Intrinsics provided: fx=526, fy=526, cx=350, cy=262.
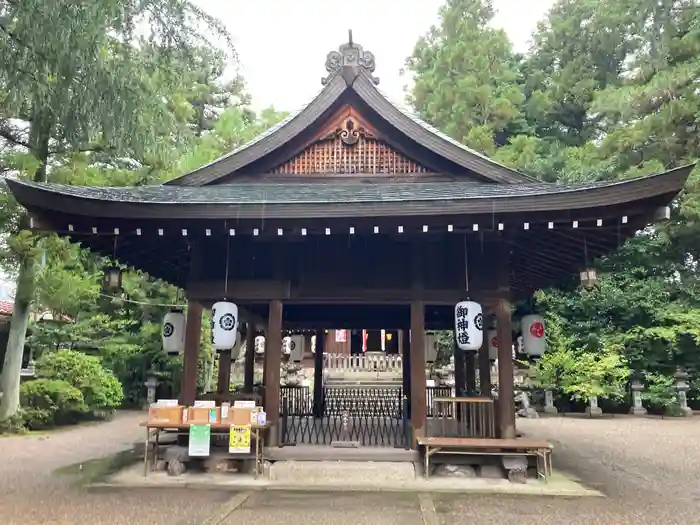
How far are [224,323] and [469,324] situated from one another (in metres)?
3.36

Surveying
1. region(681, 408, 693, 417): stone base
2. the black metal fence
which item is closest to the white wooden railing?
the black metal fence

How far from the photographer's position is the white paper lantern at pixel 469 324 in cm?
714

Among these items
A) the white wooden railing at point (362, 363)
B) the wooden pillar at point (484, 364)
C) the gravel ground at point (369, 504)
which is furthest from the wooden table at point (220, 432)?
the white wooden railing at point (362, 363)

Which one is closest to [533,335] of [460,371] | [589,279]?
[589,279]

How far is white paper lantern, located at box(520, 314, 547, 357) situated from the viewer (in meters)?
8.75

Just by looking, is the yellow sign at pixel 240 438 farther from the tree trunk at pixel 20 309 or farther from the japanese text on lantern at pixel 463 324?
the tree trunk at pixel 20 309

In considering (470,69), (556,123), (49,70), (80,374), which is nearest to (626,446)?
(49,70)

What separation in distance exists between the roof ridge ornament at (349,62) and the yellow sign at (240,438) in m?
5.36

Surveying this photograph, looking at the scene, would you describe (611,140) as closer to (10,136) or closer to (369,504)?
(369,504)

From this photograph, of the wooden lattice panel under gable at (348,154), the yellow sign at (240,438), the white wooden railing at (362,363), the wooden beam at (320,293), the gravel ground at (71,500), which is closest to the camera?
the gravel ground at (71,500)

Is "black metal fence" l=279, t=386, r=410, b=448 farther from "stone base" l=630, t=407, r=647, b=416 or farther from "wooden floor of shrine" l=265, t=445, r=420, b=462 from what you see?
"stone base" l=630, t=407, r=647, b=416

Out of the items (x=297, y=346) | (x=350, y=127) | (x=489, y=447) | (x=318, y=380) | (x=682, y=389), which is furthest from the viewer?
(x=682, y=389)

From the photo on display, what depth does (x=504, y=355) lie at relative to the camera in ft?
24.1

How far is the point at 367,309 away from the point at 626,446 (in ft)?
19.5
